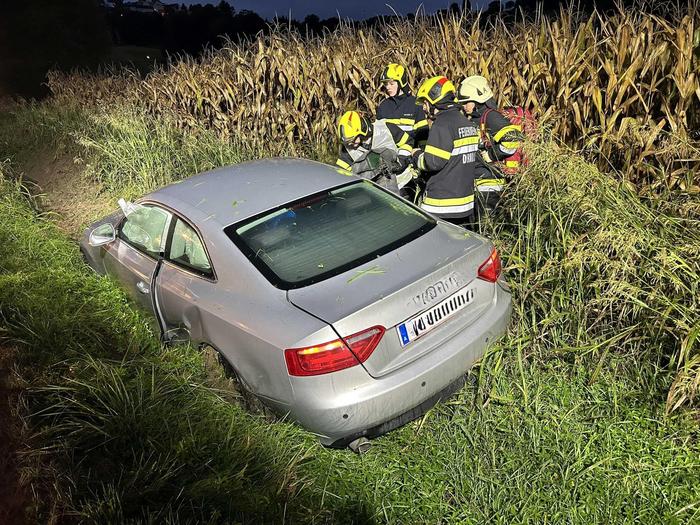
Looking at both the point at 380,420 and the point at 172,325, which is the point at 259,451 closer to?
the point at 380,420

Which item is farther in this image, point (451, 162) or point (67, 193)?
point (67, 193)

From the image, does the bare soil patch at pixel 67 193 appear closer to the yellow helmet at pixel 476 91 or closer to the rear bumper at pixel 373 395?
the yellow helmet at pixel 476 91

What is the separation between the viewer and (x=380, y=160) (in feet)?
16.6

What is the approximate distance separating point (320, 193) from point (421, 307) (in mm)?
1152

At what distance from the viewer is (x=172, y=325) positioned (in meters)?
3.62

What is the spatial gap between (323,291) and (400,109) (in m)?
3.35

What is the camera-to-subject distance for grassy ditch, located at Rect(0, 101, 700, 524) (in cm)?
245

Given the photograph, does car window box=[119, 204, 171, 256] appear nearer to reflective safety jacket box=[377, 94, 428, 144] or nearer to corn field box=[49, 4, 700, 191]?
reflective safety jacket box=[377, 94, 428, 144]

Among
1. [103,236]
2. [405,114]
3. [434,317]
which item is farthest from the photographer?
[405,114]

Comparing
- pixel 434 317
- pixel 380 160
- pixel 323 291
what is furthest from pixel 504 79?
pixel 323 291

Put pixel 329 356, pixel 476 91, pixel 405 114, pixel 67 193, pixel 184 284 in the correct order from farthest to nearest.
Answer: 1. pixel 67 193
2. pixel 405 114
3. pixel 476 91
4. pixel 184 284
5. pixel 329 356

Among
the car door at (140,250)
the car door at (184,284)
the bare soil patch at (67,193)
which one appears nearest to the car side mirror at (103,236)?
the car door at (140,250)

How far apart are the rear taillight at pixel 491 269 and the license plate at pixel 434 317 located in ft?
0.47

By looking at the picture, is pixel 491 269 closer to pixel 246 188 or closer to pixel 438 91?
pixel 246 188
